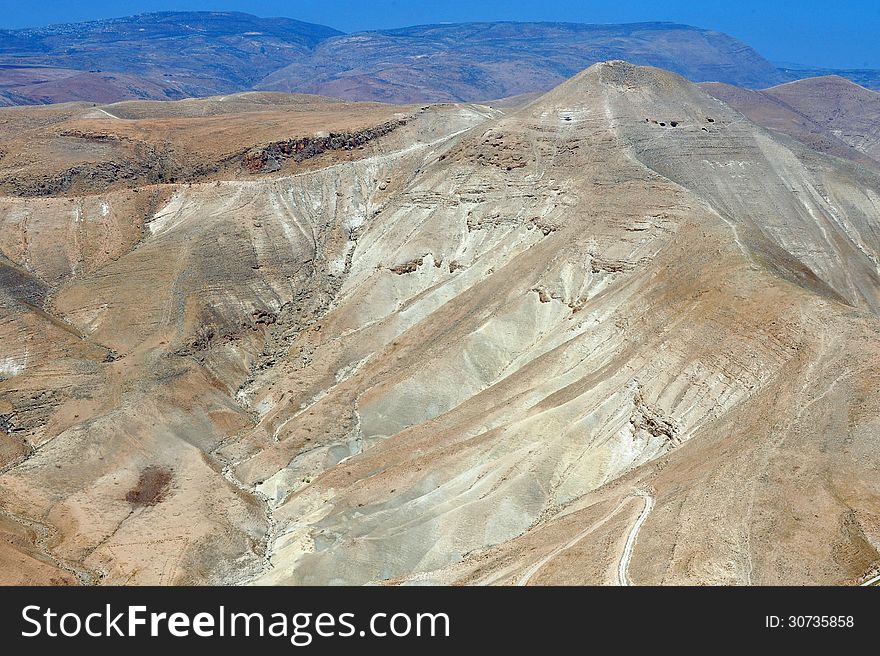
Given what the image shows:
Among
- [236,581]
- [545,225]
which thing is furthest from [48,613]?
[545,225]

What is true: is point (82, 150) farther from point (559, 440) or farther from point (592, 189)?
point (559, 440)

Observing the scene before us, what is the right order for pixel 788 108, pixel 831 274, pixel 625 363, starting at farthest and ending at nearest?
pixel 788 108 < pixel 831 274 < pixel 625 363

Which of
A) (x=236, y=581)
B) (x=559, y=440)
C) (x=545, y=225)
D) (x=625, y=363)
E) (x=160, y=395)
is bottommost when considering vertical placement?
(x=236, y=581)

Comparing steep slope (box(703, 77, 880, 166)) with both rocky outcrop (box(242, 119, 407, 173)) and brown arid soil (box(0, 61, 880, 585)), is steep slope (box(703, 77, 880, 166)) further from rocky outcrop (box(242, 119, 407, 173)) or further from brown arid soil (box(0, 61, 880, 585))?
rocky outcrop (box(242, 119, 407, 173))

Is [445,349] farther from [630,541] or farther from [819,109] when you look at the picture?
[819,109]

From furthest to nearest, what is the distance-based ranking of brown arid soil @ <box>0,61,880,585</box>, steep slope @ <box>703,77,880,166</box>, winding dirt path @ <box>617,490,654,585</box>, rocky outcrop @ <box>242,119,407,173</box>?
steep slope @ <box>703,77,880,166</box>, rocky outcrop @ <box>242,119,407,173</box>, brown arid soil @ <box>0,61,880,585</box>, winding dirt path @ <box>617,490,654,585</box>

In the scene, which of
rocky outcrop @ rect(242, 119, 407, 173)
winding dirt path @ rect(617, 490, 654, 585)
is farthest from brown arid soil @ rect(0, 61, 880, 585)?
rocky outcrop @ rect(242, 119, 407, 173)

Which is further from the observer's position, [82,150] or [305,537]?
[82,150]

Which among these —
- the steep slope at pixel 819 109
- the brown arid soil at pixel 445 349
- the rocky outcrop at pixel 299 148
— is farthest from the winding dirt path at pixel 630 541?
the steep slope at pixel 819 109
